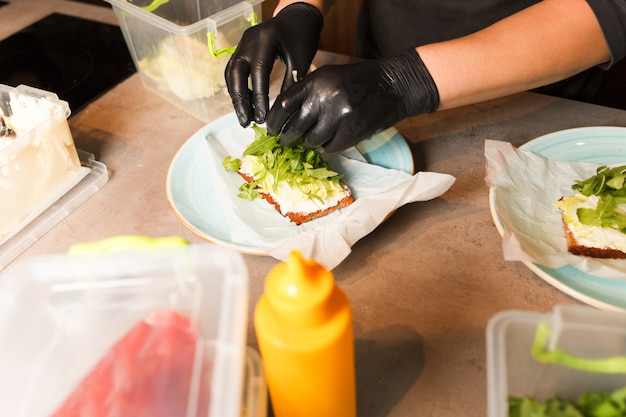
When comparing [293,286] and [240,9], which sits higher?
[240,9]

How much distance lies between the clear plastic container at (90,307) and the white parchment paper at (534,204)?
1.84ft

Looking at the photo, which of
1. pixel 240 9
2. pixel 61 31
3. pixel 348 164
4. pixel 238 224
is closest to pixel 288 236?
pixel 238 224

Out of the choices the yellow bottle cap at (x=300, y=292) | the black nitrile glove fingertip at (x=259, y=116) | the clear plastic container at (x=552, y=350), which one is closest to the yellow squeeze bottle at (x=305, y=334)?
the yellow bottle cap at (x=300, y=292)

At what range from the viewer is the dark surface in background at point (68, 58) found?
165cm

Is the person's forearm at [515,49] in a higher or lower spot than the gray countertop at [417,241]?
higher

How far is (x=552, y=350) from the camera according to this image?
2.23 feet

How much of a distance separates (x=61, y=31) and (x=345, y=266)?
4.90 feet

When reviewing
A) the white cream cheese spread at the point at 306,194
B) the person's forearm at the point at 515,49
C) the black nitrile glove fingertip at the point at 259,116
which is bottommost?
the white cream cheese spread at the point at 306,194

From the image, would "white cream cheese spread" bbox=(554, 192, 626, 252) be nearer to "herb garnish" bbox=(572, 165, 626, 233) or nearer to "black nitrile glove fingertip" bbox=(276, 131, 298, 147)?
"herb garnish" bbox=(572, 165, 626, 233)

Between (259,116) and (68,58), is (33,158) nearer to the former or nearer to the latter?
(259,116)

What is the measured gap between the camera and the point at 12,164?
1.09m

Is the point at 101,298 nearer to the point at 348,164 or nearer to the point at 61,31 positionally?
the point at 348,164

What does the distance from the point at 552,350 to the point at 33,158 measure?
1.05 metres

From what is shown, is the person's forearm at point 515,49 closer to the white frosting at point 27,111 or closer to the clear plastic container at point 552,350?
the clear plastic container at point 552,350
